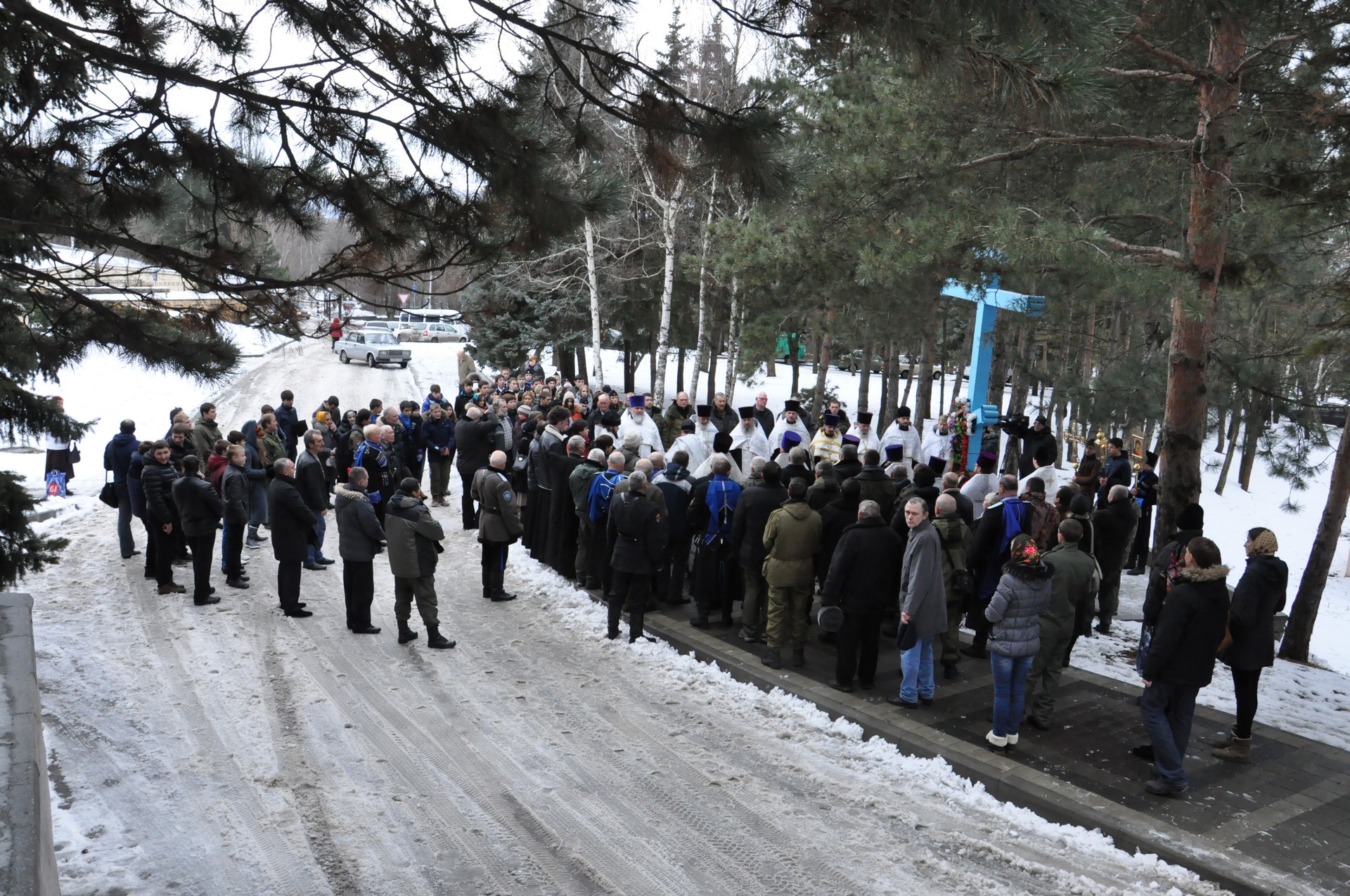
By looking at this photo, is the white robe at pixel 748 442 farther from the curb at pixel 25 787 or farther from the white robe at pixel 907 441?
the curb at pixel 25 787

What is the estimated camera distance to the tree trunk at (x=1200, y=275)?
31.0ft

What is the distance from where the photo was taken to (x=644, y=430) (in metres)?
14.9

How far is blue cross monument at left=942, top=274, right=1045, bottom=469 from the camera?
601 inches

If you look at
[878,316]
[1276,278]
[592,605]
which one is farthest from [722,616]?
[878,316]

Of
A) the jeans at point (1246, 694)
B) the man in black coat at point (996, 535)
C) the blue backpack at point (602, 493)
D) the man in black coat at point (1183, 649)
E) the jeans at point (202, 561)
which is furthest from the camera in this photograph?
the blue backpack at point (602, 493)

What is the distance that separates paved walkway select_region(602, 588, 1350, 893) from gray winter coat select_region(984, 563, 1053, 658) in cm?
83

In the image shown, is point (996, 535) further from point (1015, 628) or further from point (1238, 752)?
point (1238, 752)

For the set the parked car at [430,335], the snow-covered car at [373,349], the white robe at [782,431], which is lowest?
the white robe at [782,431]

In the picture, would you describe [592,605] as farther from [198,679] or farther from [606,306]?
[606,306]

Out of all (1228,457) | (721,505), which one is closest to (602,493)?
(721,505)

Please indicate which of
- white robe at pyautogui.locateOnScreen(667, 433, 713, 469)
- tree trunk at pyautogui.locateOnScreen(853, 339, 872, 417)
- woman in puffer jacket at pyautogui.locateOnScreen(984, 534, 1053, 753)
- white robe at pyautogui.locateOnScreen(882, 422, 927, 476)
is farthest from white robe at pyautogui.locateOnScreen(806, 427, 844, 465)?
tree trunk at pyautogui.locateOnScreen(853, 339, 872, 417)

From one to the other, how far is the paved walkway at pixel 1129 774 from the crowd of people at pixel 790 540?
191 millimetres

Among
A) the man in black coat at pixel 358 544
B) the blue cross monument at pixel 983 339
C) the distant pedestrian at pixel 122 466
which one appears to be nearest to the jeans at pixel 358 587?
the man in black coat at pixel 358 544

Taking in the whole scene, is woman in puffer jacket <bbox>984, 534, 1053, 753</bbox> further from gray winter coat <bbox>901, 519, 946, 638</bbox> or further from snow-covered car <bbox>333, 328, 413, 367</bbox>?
snow-covered car <bbox>333, 328, 413, 367</bbox>
